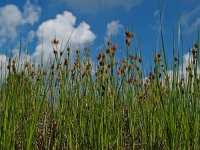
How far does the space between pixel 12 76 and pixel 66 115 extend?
0.66m

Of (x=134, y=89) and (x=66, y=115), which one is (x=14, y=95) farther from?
(x=134, y=89)

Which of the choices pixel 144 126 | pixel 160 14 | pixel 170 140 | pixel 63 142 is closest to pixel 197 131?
pixel 170 140

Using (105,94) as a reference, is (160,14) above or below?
above

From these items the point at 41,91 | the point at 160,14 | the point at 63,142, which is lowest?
the point at 63,142

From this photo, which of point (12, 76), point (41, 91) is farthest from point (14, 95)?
point (41, 91)

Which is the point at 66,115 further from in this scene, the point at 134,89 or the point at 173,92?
the point at 173,92

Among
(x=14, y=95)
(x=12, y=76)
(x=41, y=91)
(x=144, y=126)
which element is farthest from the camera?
(x=144, y=126)

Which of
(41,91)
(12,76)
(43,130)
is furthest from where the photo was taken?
(43,130)

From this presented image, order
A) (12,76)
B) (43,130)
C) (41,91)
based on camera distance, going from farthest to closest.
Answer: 1. (43,130)
2. (41,91)
3. (12,76)

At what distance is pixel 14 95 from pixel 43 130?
47.9 inches

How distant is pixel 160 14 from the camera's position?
2719 mm

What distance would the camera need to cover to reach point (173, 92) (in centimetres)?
271

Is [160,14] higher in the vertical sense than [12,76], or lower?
higher

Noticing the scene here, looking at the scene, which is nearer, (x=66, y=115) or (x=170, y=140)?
(x=170, y=140)
